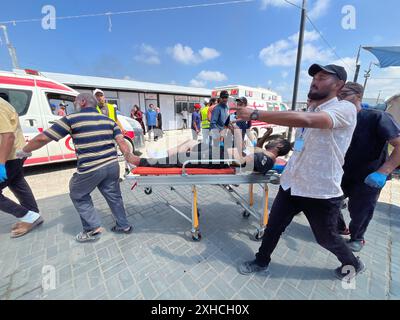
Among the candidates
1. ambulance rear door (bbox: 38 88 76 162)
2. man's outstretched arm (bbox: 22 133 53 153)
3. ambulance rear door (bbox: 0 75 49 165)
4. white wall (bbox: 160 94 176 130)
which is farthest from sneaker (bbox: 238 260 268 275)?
white wall (bbox: 160 94 176 130)

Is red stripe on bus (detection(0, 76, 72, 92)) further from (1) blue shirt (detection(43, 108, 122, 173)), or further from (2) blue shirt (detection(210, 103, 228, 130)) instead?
(2) blue shirt (detection(210, 103, 228, 130))

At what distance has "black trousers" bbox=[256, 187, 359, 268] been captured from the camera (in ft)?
5.07

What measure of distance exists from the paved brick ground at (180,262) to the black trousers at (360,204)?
1.03ft

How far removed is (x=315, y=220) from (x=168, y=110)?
47.2 ft

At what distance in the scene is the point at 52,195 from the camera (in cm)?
384

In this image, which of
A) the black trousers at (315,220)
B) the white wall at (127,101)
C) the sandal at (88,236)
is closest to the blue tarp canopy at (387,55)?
the black trousers at (315,220)

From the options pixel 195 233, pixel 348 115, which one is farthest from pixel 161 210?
pixel 348 115

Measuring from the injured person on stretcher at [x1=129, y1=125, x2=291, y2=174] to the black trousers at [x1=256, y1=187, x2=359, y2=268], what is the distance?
57 centimetres

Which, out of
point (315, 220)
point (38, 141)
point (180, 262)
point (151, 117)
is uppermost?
point (151, 117)

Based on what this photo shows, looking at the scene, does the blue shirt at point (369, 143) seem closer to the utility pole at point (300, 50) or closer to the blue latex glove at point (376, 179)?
the blue latex glove at point (376, 179)

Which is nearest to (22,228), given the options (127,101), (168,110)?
(127,101)

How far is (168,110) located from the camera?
1479 cm

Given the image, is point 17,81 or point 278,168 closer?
point 278,168

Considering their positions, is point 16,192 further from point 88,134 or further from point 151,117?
point 151,117
